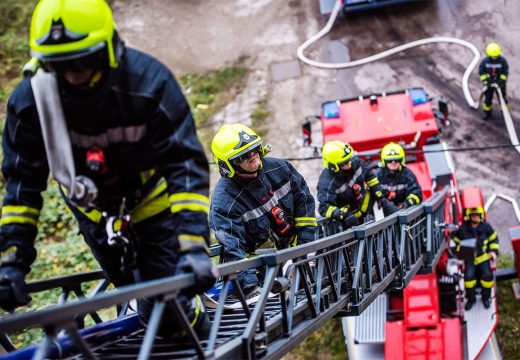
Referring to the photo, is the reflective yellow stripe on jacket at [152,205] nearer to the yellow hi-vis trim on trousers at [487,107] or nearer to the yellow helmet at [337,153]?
the yellow helmet at [337,153]

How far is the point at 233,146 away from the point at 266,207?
1.71 ft

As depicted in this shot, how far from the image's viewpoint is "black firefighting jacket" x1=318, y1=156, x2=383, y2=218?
814cm

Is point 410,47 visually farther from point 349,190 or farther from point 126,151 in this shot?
point 126,151

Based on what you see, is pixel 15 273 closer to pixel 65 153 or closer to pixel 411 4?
pixel 65 153

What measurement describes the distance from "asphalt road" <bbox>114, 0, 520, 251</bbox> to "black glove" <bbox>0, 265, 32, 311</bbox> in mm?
9584

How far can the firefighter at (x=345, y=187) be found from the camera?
794 centimetres

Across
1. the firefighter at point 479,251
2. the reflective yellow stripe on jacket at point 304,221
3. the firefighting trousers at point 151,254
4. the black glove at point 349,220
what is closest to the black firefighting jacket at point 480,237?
the firefighter at point 479,251

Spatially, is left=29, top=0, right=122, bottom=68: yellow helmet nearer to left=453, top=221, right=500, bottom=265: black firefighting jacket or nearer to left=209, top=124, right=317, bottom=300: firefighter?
left=209, top=124, right=317, bottom=300: firefighter

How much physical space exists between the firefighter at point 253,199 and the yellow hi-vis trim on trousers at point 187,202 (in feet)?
7.40

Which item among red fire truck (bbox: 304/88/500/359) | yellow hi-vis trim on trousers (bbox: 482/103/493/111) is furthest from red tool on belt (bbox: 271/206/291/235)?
yellow hi-vis trim on trousers (bbox: 482/103/493/111)

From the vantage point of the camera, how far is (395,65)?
15.0 metres

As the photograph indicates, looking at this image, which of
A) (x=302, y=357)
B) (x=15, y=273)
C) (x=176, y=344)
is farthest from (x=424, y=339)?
(x=15, y=273)

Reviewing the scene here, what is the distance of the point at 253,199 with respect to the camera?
5652mm

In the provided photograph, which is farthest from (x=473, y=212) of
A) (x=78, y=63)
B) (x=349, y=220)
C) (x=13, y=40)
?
(x=13, y=40)
